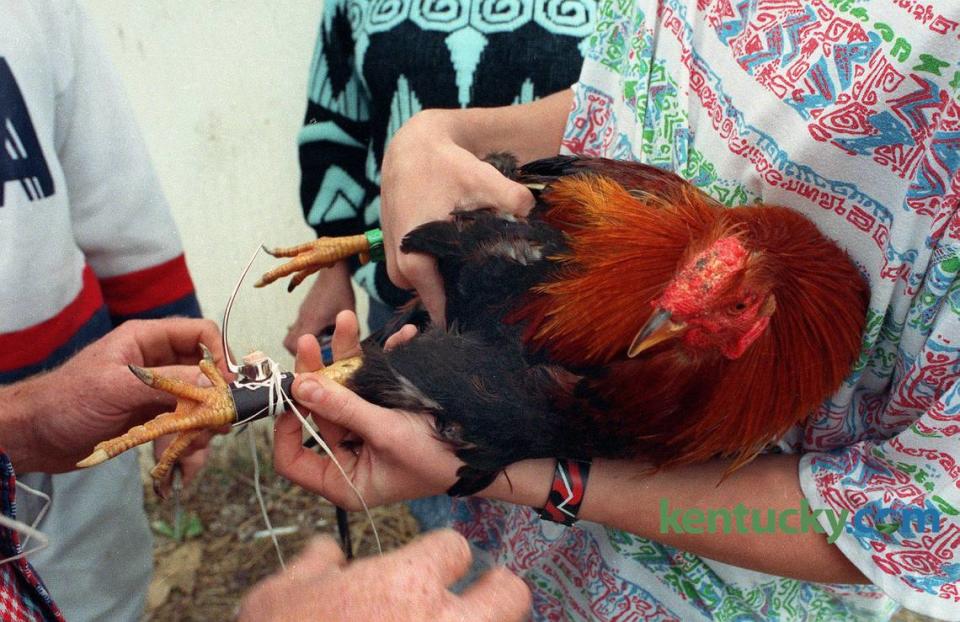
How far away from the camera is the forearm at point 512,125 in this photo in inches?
45.0

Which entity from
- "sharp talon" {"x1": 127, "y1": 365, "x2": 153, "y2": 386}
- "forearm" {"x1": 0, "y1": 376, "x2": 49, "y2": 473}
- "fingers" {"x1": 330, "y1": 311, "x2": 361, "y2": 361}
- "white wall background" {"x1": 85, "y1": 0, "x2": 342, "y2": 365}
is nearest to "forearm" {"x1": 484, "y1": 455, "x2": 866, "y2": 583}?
"fingers" {"x1": 330, "y1": 311, "x2": 361, "y2": 361}

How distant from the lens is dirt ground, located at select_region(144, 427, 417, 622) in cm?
182

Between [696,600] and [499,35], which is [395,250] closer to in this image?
[499,35]

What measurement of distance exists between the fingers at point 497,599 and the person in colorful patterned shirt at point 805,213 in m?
0.29

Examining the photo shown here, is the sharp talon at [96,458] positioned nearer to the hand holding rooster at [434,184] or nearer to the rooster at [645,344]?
the rooster at [645,344]

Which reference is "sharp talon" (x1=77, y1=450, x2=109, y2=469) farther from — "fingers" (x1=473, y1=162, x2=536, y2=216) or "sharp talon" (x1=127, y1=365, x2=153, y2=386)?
"fingers" (x1=473, y1=162, x2=536, y2=216)

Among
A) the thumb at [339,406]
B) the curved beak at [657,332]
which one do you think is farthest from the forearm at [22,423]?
the curved beak at [657,332]

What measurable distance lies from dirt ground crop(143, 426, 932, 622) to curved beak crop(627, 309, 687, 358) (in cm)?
97

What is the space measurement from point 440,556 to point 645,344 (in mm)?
391

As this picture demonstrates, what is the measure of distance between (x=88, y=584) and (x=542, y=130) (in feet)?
3.92

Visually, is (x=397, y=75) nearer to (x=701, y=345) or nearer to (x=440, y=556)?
(x=701, y=345)

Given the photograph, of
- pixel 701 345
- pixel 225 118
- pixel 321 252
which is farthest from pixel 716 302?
pixel 225 118

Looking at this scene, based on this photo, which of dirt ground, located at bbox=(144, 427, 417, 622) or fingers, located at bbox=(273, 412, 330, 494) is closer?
fingers, located at bbox=(273, 412, 330, 494)

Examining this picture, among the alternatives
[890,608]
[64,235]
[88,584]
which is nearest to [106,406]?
[64,235]
